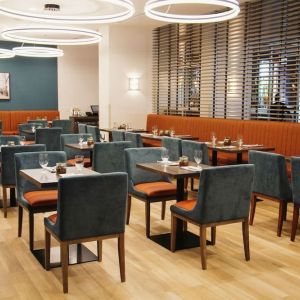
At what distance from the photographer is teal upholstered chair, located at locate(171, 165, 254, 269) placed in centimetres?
367

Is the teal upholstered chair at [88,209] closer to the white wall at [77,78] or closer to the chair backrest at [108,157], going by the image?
the chair backrest at [108,157]

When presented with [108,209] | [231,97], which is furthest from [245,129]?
[108,209]

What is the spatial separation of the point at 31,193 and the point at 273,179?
247 centimetres

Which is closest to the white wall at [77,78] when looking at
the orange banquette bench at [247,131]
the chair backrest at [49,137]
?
the orange banquette bench at [247,131]

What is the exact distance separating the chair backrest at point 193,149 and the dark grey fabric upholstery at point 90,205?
2482 millimetres

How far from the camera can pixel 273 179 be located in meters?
4.74

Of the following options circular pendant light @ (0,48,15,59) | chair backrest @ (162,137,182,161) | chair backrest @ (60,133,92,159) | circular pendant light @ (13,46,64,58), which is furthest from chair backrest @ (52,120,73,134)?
chair backrest @ (162,137,182,161)

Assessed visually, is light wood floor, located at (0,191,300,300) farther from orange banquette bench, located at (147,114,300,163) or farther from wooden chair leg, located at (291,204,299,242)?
orange banquette bench, located at (147,114,300,163)

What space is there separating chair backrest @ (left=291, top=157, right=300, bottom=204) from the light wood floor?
19.7 inches

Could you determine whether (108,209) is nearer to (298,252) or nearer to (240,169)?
(240,169)

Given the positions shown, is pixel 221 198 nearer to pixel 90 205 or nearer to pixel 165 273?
pixel 165 273

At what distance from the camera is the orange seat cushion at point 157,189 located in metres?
4.63

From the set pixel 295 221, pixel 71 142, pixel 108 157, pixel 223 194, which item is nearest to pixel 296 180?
pixel 295 221

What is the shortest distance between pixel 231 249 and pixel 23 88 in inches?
417
